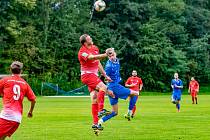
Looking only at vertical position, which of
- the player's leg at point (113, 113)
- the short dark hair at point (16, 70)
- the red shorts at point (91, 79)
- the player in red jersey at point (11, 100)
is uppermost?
A: the short dark hair at point (16, 70)

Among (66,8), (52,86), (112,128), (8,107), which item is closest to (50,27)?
(66,8)

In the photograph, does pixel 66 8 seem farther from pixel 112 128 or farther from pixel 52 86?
pixel 112 128

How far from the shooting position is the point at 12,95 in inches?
420

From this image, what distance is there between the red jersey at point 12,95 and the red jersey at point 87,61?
14.8ft

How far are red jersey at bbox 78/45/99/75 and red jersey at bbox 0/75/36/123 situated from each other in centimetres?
452

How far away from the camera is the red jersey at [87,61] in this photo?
1516 centimetres

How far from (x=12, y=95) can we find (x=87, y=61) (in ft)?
16.4

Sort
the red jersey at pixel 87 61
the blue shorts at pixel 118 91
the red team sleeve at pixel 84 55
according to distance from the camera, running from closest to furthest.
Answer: the red team sleeve at pixel 84 55, the red jersey at pixel 87 61, the blue shorts at pixel 118 91

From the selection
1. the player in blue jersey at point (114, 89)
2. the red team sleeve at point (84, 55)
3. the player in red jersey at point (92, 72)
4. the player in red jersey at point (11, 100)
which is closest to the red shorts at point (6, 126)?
→ the player in red jersey at point (11, 100)

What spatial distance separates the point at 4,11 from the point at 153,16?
2217cm

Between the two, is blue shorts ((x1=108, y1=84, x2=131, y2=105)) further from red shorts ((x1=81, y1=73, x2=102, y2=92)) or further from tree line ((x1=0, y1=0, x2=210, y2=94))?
tree line ((x1=0, y1=0, x2=210, y2=94))

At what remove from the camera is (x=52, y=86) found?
Result: 219ft

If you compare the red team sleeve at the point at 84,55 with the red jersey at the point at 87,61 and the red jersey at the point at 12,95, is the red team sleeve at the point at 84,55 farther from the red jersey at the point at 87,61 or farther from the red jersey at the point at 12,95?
the red jersey at the point at 12,95

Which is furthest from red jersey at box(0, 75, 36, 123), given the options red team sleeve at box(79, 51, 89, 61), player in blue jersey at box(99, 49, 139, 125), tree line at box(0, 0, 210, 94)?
tree line at box(0, 0, 210, 94)
